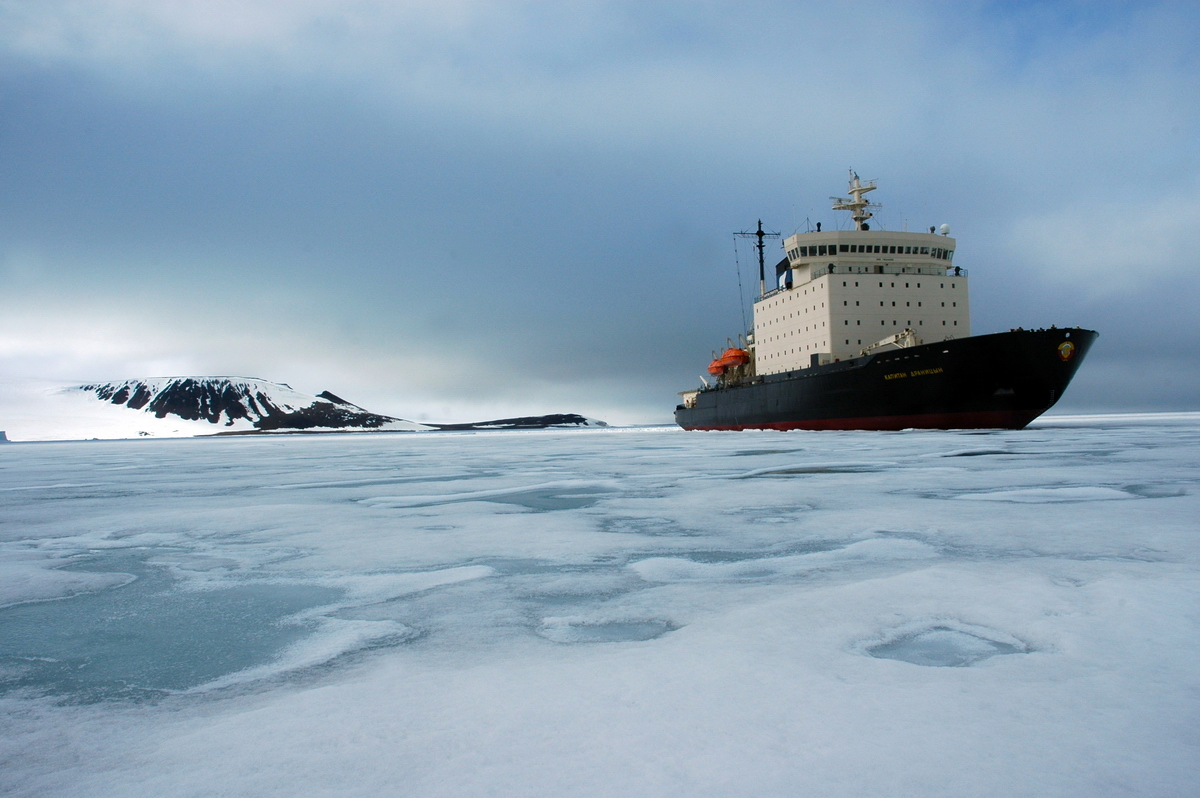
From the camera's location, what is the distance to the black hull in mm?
19984

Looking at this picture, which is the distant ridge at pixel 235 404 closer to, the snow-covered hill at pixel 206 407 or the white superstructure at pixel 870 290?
the snow-covered hill at pixel 206 407

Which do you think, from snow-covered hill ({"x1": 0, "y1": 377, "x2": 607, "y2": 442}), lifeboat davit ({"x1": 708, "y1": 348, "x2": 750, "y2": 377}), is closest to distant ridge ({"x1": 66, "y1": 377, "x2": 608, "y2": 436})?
snow-covered hill ({"x1": 0, "y1": 377, "x2": 607, "y2": 442})

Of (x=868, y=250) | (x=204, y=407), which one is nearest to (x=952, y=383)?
(x=868, y=250)

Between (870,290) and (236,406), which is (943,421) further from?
(236,406)

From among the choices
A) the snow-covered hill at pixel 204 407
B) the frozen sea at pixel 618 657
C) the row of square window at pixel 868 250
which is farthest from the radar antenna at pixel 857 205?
the snow-covered hill at pixel 204 407

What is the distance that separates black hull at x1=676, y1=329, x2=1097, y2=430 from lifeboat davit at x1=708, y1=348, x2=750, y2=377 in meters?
8.50

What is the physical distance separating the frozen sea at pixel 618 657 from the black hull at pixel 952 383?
17196 millimetres

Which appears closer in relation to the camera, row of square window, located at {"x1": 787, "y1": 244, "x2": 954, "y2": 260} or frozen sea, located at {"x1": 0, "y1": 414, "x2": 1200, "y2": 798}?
frozen sea, located at {"x1": 0, "y1": 414, "x2": 1200, "y2": 798}

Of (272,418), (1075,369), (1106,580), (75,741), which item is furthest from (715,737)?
(272,418)

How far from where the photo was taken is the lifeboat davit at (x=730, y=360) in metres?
34.6

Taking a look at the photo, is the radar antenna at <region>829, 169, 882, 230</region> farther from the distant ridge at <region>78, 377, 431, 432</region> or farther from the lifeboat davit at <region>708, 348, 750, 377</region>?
the distant ridge at <region>78, 377, 431, 432</region>

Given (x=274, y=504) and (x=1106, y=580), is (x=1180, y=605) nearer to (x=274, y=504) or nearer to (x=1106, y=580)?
(x=1106, y=580)

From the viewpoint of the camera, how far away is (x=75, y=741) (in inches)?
64.4

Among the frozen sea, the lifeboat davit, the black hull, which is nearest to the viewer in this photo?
the frozen sea
